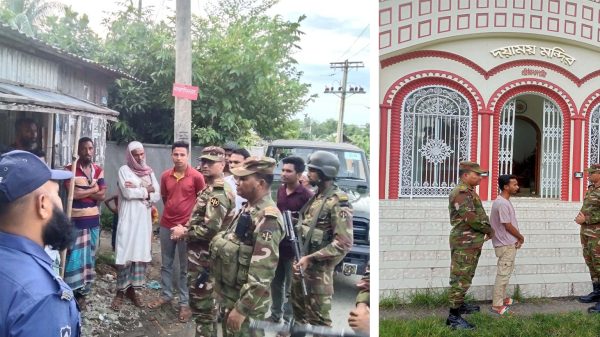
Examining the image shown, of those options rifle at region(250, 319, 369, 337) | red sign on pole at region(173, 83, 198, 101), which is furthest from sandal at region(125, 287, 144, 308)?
red sign on pole at region(173, 83, 198, 101)

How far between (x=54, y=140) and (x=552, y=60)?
88.9 inches

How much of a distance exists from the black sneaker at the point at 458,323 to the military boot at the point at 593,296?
25.8 inches

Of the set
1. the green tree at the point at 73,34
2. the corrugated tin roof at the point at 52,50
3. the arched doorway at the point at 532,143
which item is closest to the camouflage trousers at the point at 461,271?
the arched doorway at the point at 532,143

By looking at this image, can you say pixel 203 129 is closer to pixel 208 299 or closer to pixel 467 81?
pixel 208 299

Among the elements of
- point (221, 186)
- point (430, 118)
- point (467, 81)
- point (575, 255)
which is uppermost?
point (467, 81)

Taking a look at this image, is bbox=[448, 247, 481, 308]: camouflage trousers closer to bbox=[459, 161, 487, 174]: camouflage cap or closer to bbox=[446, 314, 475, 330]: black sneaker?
bbox=[446, 314, 475, 330]: black sneaker

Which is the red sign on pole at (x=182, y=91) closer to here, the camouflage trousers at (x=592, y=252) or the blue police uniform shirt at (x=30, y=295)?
the blue police uniform shirt at (x=30, y=295)

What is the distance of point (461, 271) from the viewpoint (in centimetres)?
254

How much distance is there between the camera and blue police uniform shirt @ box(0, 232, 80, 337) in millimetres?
1106

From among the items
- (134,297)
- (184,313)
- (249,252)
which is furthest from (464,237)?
(134,297)

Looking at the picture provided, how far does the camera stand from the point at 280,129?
162 centimetres

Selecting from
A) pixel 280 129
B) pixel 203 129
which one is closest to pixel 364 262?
pixel 280 129

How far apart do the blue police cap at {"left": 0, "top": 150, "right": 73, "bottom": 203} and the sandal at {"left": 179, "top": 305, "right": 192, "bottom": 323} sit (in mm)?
561

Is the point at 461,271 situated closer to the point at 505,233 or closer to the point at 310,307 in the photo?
the point at 505,233
